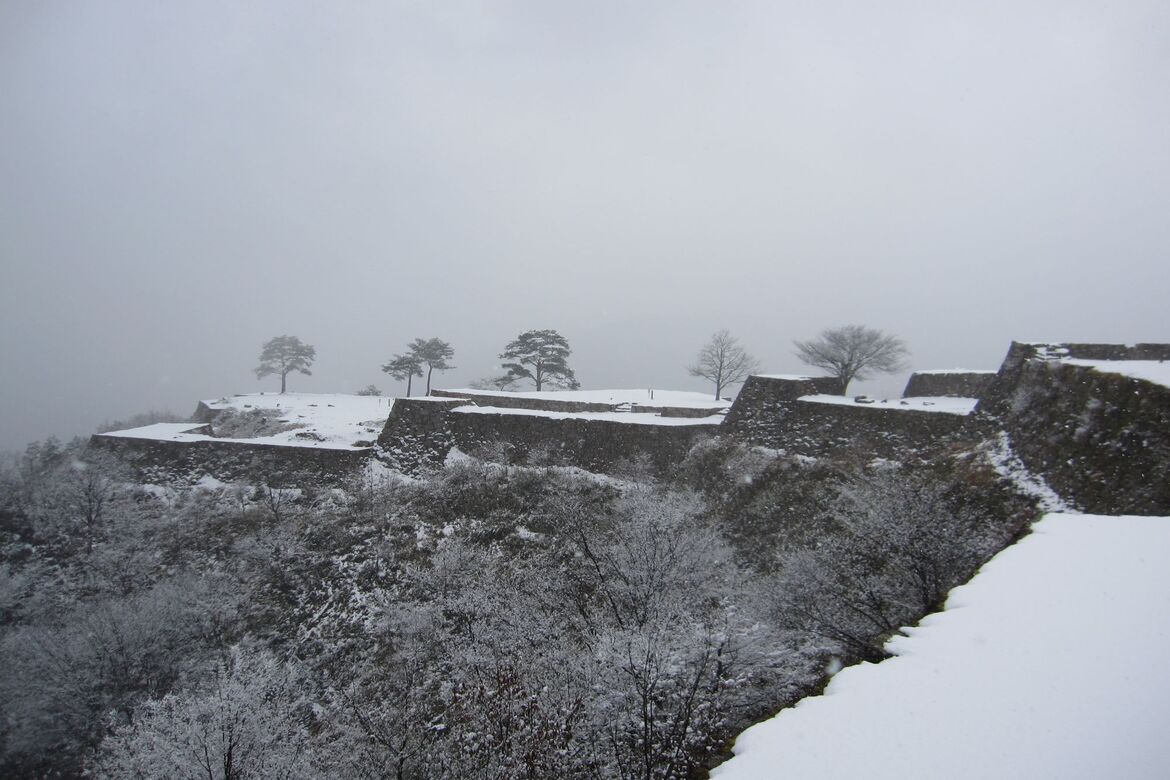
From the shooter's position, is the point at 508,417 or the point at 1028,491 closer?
the point at 1028,491

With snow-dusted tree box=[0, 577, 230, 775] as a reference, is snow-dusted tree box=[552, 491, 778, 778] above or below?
above

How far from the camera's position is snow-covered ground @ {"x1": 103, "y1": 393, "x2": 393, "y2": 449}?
24656 millimetres

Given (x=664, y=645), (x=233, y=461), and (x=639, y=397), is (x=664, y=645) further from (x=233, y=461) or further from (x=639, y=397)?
(x=233, y=461)

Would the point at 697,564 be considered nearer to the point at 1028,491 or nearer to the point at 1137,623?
the point at 1028,491

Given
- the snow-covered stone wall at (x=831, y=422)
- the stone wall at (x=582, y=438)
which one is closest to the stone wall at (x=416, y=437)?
the stone wall at (x=582, y=438)

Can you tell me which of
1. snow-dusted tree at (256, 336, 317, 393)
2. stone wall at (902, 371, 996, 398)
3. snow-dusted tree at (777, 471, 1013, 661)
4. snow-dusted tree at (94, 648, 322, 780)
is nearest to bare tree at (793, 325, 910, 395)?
stone wall at (902, 371, 996, 398)

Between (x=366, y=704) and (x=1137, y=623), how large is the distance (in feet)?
48.3

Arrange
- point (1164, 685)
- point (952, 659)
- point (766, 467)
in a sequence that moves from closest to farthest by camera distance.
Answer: point (1164, 685) < point (952, 659) < point (766, 467)

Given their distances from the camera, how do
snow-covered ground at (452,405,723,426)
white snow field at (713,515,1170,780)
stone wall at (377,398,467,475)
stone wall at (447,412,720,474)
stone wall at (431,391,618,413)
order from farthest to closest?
stone wall at (431,391,618,413) < stone wall at (377,398,467,475) < snow-covered ground at (452,405,723,426) < stone wall at (447,412,720,474) < white snow field at (713,515,1170,780)

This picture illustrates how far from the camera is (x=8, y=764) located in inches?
506

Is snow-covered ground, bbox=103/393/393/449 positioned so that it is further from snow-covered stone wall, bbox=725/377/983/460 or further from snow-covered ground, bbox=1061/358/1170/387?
snow-covered ground, bbox=1061/358/1170/387

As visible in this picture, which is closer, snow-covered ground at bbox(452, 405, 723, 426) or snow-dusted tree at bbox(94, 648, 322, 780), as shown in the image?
snow-dusted tree at bbox(94, 648, 322, 780)

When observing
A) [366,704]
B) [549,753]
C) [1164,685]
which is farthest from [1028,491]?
[366,704]

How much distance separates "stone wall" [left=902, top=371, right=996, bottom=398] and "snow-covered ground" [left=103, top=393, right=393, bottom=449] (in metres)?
26.7
